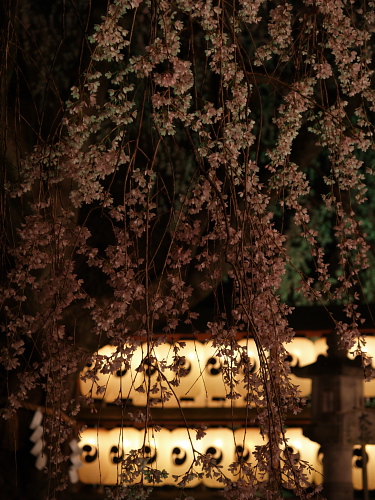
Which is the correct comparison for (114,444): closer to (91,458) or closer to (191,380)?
(91,458)

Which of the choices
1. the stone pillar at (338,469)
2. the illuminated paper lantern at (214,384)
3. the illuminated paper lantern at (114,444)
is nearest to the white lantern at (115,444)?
the illuminated paper lantern at (114,444)

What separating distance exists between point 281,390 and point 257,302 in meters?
0.61

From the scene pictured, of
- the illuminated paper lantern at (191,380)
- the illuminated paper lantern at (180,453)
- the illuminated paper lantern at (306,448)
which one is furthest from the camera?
the illuminated paper lantern at (180,453)

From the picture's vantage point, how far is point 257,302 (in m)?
4.14

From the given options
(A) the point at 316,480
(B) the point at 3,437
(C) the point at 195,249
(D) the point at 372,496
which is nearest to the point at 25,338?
(B) the point at 3,437

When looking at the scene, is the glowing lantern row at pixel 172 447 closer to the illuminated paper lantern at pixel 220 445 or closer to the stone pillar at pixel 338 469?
the illuminated paper lantern at pixel 220 445

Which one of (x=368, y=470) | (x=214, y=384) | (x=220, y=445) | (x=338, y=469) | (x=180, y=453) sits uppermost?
(x=214, y=384)

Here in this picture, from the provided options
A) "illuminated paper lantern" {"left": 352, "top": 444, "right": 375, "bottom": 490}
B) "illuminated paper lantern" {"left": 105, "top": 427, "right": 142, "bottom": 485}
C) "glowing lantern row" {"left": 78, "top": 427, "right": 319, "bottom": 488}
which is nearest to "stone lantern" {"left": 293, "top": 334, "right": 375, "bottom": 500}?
"illuminated paper lantern" {"left": 352, "top": 444, "right": 375, "bottom": 490}

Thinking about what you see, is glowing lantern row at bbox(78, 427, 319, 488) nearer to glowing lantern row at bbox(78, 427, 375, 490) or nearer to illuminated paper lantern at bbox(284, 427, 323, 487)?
glowing lantern row at bbox(78, 427, 375, 490)

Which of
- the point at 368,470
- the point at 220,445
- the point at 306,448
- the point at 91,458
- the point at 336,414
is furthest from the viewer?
the point at 91,458

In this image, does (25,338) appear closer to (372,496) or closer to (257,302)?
(257,302)

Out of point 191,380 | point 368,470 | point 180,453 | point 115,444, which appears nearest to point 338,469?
point 368,470

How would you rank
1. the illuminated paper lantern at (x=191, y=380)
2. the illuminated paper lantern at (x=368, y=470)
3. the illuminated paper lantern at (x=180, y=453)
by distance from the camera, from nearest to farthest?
the illuminated paper lantern at (x=368, y=470)
the illuminated paper lantern at (x=191, y=380)
the illuminated paper lantern at (x=180, y=453)

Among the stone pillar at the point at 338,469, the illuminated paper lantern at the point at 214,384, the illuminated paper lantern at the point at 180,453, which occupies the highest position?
the illuminated paper lantern at the point at 214,384
